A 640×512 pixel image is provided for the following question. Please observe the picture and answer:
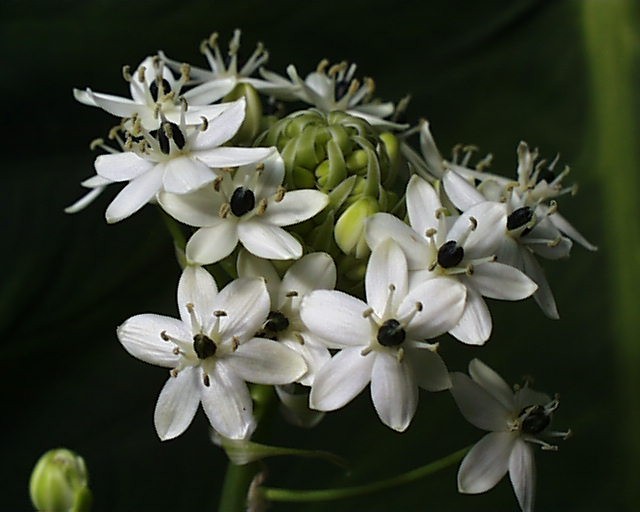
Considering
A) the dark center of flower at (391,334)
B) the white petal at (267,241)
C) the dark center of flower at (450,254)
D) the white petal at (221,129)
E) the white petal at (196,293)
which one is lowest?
the dark center of flower at (391,334)

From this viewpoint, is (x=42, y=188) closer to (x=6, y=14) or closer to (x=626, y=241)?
(x=6, y=14)

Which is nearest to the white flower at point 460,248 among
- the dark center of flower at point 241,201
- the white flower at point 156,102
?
the dark center of flower at point 241,201

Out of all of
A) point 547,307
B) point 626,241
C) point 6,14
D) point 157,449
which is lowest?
point 157,449

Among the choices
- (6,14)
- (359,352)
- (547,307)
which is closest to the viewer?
(359,352)

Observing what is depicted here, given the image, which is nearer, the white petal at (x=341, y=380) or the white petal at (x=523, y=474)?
the white petal at (x=341, y=380)

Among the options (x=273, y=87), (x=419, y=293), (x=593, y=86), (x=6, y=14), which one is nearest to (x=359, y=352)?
(x=419, y=293)

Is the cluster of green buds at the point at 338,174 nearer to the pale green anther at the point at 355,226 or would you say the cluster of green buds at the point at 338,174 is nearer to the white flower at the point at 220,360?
the pale green anther at the point at 355,226

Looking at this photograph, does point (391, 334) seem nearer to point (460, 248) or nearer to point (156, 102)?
point (460, 248)
